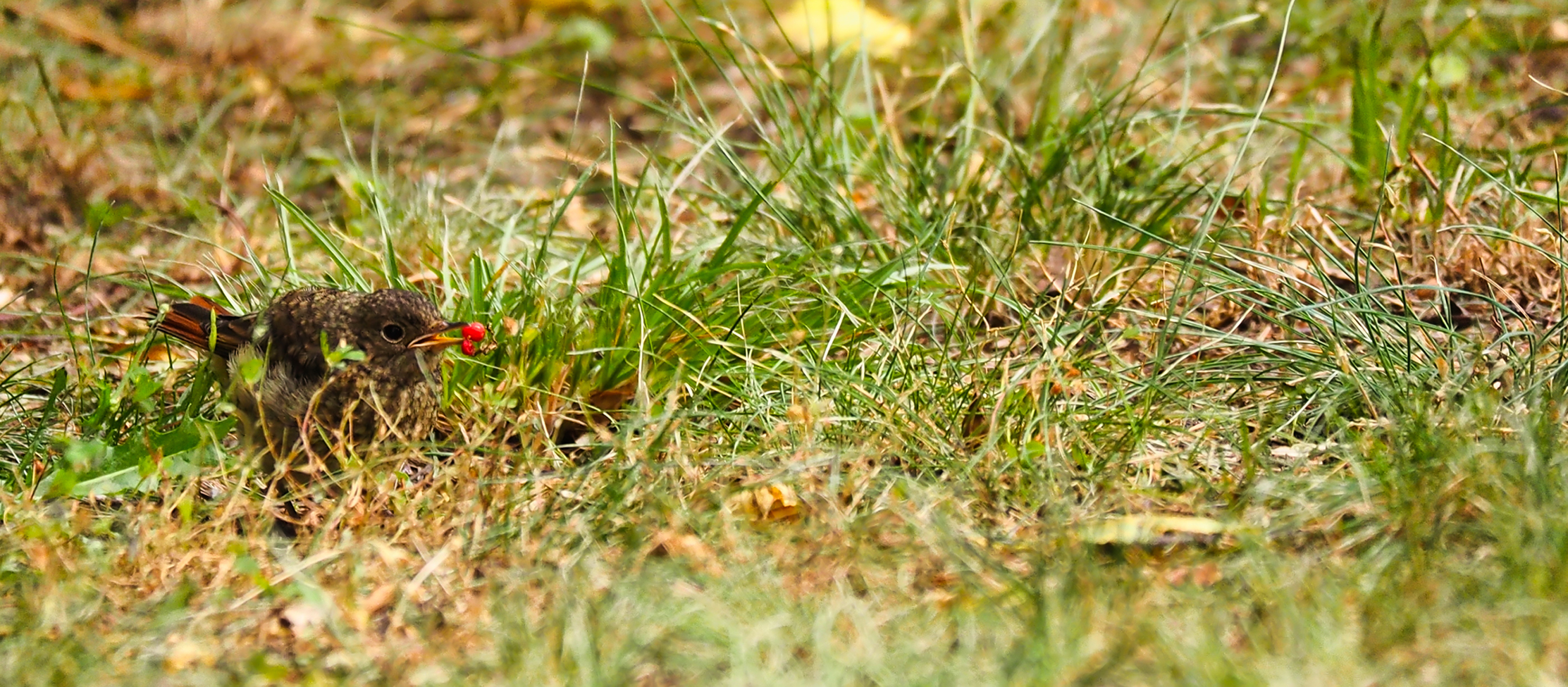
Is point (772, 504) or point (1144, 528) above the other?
point (1144, 528)

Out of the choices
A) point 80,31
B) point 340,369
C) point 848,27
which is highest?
point 848,27

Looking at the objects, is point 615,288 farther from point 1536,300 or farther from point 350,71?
point 350,71

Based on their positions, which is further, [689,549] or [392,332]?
[392,332]

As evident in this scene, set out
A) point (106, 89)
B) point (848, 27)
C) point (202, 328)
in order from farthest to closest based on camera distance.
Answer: point (106, 89), point (848, 27), point (202, 328)

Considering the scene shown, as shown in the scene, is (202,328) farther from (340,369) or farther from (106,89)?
(106,89)

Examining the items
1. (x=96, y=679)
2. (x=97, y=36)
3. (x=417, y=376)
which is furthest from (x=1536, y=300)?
(x=97, y=36)

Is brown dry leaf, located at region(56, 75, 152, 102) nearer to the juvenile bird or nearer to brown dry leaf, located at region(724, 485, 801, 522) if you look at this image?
the juvenile bird

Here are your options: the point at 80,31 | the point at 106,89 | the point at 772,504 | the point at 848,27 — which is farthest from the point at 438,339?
the point at 80,31
